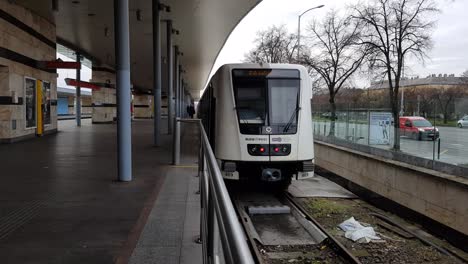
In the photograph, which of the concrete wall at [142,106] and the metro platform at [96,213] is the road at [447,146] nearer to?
the metro platform at [96,213]

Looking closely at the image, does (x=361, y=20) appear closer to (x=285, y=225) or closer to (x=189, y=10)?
(x=189, y=10)

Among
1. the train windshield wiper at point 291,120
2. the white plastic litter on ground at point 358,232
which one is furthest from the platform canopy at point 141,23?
the white plastic litter on ground at point 358,232

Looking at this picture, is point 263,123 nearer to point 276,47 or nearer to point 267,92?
point 267,92

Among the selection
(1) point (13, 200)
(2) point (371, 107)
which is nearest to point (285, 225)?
(1) point (13, 200)

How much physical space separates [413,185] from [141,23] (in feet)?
53.0

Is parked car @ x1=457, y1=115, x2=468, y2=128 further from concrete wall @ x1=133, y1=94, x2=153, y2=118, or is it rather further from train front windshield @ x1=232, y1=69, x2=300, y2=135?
concrete wall @ x1=133, y1=94, x2=153, y2=118

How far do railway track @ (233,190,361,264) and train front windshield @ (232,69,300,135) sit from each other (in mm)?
2132

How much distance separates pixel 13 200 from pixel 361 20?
736 inches

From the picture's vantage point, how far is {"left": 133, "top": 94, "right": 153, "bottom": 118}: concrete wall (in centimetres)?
6303

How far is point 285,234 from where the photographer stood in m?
8.18

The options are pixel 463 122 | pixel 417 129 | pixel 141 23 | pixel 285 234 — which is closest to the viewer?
pixel 285 234

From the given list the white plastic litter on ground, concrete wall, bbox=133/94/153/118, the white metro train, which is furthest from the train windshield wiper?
concrete wall, bbox=133/94/153/118

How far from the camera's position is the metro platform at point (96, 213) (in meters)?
4.15

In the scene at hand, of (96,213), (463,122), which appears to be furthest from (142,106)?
(96,213)
